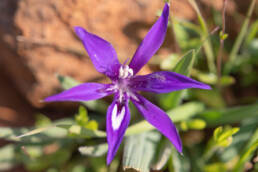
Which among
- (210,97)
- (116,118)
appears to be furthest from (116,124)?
(210,97)

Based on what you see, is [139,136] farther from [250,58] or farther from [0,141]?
[0,141]

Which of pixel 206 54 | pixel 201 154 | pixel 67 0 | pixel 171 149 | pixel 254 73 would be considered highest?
pixel 67 0

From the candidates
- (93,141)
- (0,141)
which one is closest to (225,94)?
(93,141)

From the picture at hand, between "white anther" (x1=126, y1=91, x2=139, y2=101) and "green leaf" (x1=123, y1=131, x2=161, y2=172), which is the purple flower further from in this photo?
"green leaf" (x1=123, y1=131, x2=161, y2=172)

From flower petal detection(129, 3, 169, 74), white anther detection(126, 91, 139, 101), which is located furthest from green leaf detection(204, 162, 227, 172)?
flower petal detection(129, 3, 169, 74)

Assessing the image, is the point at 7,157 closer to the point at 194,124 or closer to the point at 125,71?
the point at 125,71

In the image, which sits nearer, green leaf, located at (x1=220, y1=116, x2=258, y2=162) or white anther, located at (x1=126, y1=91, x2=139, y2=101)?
white anther, located at (x1=126, y1=91, x2=139, y2=101)
